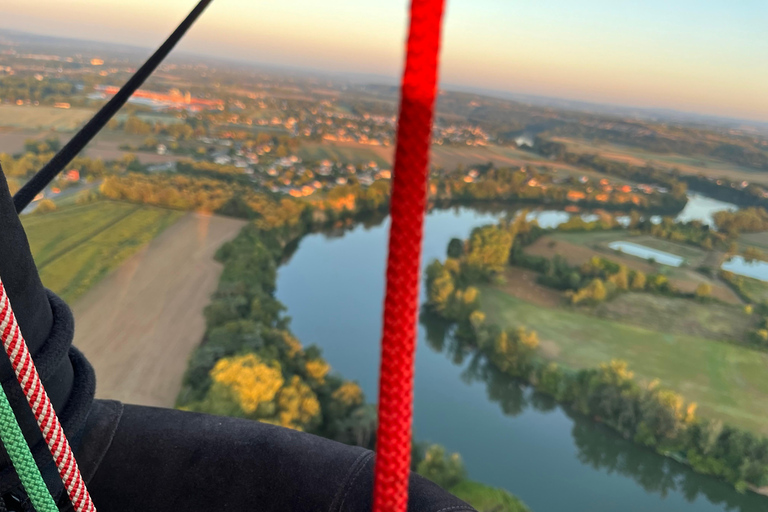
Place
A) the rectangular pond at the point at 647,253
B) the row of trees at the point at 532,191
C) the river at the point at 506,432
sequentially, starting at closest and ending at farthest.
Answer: the river at the point at 506,432
the rectangular pond at the point at 647,253
the row of trees at the point at 532,191

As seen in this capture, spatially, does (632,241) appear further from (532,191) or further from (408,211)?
(408,211)

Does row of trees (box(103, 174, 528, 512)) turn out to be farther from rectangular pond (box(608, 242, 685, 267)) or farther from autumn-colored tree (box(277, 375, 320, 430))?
rectangular pond (box(608, 242, 685, 267))

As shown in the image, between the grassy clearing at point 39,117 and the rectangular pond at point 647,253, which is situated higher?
the grassy clearing at point 39,117

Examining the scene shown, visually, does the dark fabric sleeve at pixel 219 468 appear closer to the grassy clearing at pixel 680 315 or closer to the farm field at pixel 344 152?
the grassy clearing at pixel 680 315

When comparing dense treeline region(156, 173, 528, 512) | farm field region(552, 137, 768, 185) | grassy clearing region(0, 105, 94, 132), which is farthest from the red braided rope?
farm field region(552, 137, 768, 185)

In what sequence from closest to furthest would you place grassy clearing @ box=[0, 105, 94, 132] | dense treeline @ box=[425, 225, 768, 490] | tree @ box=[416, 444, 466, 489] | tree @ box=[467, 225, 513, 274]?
tree @ box=[416, 444, 466, 489], dense treeline @ box=[425, 225, 768, 490], grassy clearing @ box=[0, 105, 94, 132], tree @ box=[467, 225, 513, 274]

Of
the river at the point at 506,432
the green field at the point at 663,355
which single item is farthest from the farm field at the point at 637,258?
the river at the point at 506,432

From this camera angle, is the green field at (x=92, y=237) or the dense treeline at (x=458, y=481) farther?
the green field at (x=92, y=237)
